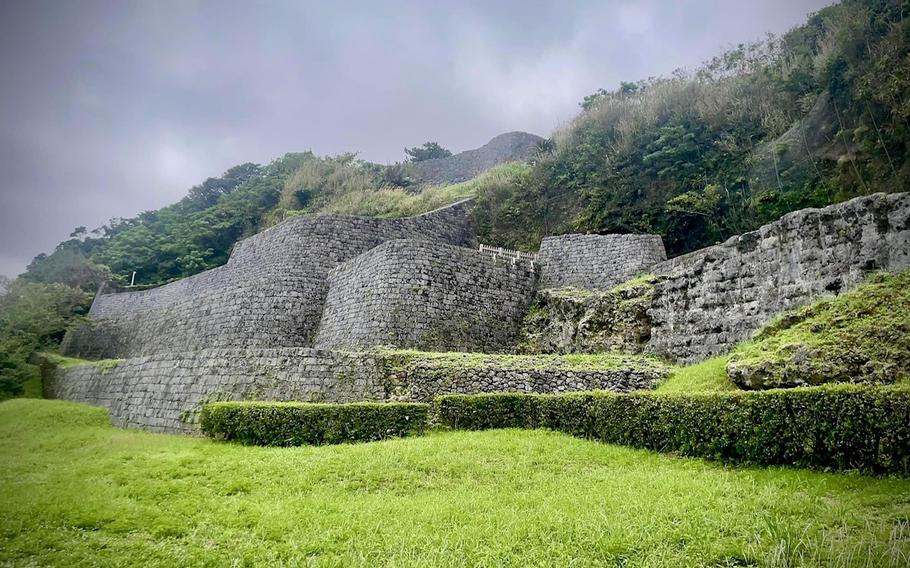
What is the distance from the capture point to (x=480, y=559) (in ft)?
14.6

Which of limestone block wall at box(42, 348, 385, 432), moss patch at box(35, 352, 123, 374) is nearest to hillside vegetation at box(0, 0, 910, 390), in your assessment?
moss patch at box(35, 352, 123, 374)

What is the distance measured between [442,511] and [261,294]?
15731 millimetres

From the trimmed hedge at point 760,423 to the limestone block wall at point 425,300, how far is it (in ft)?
19.7

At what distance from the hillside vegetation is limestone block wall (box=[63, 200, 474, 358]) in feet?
8.38

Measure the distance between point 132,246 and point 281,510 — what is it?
120 feet

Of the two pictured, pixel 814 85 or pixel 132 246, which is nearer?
pixel 814 85

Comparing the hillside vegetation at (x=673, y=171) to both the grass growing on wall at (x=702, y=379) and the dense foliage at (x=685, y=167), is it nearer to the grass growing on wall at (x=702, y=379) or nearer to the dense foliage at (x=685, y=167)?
the dense foliage at (x=685, y=167)

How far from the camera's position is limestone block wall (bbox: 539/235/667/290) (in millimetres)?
18141

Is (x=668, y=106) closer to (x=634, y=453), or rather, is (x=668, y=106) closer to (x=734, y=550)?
(x=634, y=453)

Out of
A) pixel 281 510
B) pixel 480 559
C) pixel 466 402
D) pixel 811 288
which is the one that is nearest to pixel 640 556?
pixel 480 559

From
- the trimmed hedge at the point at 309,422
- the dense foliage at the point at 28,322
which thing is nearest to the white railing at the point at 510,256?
the trimmed hedge at the point at 309,422

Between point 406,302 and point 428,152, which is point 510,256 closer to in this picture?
point 406,302

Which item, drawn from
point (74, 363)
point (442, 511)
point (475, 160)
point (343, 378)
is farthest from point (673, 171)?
point (74, 363)

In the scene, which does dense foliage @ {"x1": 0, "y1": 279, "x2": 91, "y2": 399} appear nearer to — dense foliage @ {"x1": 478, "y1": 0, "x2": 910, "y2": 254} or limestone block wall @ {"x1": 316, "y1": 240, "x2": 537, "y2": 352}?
limestone block wall @ {"x1": 316, "y1": 240, "x2": 537, "y2": 352}
